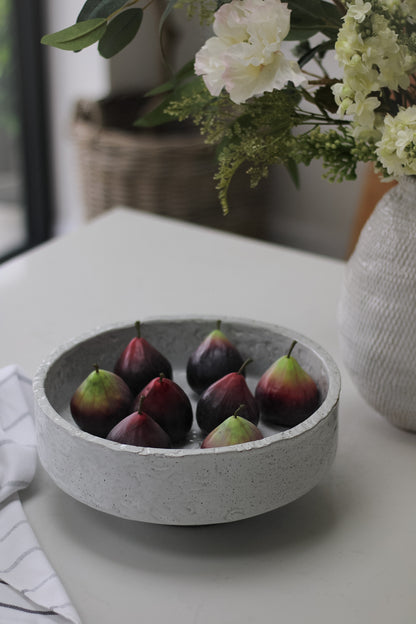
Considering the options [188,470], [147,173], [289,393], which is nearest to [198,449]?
[188,470]

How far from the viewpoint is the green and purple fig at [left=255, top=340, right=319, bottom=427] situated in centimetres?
65

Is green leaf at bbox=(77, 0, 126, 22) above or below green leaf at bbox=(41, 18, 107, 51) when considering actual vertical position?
above

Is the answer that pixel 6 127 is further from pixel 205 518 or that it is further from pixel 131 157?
pixel 205 518

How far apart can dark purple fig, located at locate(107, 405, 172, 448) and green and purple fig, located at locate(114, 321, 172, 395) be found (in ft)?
0.35

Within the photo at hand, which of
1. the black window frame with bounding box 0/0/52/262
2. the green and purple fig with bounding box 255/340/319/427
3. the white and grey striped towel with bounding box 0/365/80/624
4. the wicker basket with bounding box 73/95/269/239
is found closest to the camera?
the white and grey striped towel with bounding box 0/365/80/624

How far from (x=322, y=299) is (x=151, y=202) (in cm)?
135

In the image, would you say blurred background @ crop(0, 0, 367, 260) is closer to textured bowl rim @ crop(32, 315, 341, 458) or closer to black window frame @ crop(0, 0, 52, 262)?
black window frame @ crop(0, 0, 52, 262)

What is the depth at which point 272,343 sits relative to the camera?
75 cm

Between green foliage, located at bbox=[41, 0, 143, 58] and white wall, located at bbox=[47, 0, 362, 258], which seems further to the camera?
white wall, located at bbox=[47, 0, 362, 258]

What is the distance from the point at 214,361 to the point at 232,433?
0.44ft

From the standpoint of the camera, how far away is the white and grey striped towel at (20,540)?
54 centimetres

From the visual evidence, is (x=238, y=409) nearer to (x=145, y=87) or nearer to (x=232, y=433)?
(x=232, y=433)

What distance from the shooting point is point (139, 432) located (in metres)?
0.57

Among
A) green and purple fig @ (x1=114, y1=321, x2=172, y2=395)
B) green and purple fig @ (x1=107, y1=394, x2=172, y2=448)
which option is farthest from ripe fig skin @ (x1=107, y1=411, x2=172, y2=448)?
green and purple fig @ (x1=114, y1=321, x2=172, y2=395)
